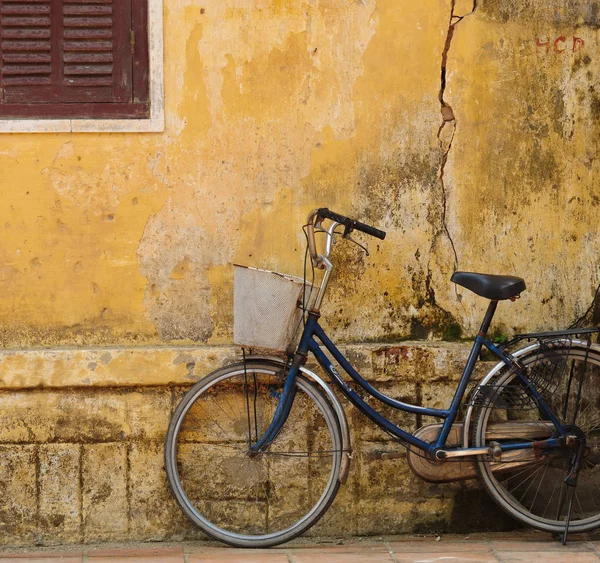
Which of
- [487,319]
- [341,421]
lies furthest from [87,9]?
[487,319]

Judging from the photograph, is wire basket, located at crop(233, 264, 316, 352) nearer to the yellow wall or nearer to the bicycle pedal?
the yellow wall

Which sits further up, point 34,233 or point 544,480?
point 34,233

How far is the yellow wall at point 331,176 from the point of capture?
15.7 ft

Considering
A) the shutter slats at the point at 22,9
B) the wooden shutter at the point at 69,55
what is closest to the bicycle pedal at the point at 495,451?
the wooden shutter at the point at 69,55

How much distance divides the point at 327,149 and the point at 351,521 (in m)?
1.92

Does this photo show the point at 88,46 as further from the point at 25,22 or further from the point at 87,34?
the point at 25,22

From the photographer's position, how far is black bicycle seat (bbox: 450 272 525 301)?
445 cm

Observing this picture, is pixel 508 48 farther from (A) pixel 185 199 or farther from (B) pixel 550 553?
(B) pixel 550 553

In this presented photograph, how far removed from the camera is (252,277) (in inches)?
171

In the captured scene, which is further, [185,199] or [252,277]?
[185,199]

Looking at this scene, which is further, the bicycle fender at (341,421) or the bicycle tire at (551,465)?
the bicycle tire at (551,465)

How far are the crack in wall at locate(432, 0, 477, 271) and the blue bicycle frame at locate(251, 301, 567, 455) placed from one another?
565 millimetres

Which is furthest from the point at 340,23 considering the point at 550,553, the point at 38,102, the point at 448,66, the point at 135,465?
the point at 550,553

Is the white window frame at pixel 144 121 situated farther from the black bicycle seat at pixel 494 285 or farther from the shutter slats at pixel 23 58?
the black bicycle seat at pixel 494 285
